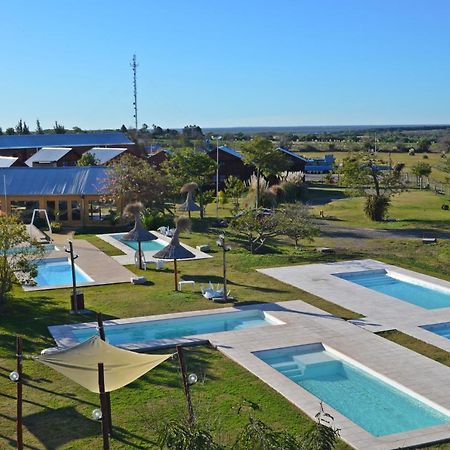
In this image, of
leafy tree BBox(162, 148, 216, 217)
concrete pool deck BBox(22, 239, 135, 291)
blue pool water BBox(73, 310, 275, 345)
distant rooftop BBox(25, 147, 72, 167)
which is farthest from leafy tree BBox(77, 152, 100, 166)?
blue pool water BBox(73, 310, 275, 345)

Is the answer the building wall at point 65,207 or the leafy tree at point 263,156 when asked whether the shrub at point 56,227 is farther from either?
the leafy tree at point 263,156

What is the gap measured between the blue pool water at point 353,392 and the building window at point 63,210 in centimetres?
2254

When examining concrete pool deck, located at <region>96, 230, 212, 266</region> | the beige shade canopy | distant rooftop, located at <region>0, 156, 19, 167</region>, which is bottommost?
concrete pool deck, located at <region>96, 230, 212, 266</region>

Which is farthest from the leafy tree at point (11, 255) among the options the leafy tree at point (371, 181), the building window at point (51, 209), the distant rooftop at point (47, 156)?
the distant rooftop at point (47, 156)

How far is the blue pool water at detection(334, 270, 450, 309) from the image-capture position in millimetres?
20312

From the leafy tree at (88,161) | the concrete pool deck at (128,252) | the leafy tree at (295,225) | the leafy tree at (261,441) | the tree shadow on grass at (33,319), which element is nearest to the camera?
the leafy tree at (261,441)

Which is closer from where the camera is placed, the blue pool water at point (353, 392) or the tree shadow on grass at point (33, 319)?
the blue pool water at point (353, 392)

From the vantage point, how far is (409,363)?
1444 cm

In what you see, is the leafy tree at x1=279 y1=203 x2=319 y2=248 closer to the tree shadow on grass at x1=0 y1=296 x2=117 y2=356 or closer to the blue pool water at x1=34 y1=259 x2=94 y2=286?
the blue pool water at x1=34 y1=259 x2=94 y2=286

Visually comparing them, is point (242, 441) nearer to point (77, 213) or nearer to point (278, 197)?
point (77, 213)

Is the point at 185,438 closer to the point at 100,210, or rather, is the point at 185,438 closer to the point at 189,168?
the point at 100,210

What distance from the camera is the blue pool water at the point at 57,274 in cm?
2334

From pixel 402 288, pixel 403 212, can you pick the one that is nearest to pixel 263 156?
pixel 403 212

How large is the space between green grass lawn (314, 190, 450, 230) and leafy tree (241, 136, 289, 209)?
3.72m
